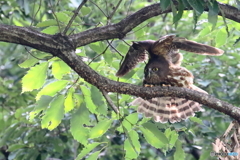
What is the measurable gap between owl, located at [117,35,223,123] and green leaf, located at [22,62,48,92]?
2.13 ft

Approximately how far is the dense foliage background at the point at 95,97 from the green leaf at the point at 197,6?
1cm

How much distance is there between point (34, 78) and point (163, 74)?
42.1 inches

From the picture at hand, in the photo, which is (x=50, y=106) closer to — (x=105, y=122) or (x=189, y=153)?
(x=105, y=122)

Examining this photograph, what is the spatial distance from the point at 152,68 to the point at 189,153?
80.4 inches

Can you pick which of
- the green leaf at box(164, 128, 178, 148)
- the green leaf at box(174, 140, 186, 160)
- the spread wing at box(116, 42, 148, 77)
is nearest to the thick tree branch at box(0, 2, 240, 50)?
the spread wing at box(116, 42, 148, 77)

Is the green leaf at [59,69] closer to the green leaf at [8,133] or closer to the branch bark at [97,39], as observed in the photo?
the branch bark at [97,39]

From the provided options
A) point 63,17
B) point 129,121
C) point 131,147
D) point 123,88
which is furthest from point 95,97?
point 63,17

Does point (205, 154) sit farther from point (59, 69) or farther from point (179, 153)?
point (59, 69)

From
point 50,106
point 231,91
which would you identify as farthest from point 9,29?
point 231,91

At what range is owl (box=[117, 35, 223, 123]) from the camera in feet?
9.57

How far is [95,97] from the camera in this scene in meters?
2.30

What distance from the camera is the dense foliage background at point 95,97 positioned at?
2.38 meters

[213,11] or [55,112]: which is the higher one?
[213,11]

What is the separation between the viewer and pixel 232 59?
12.0ft
